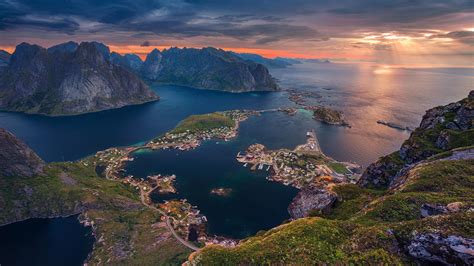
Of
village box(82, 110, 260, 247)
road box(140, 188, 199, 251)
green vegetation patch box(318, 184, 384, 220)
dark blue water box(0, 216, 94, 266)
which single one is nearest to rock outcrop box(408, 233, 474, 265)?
green vegetation patch box(318, 184, 384, 220)

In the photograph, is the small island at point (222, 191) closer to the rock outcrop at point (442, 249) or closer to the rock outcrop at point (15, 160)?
the rock outcrop at point (15, 160)

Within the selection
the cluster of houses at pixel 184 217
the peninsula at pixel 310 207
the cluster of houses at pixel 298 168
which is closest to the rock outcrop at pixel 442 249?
the peninsula at pixel 310 207

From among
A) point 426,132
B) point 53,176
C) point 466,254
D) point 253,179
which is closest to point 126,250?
point 53,176

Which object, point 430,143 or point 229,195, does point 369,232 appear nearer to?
point 430,143

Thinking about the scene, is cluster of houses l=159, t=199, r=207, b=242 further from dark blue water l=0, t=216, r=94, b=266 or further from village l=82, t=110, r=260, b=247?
dark blue water l=0, t=216, r=94, b=266

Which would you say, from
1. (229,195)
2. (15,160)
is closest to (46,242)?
(15,160)
